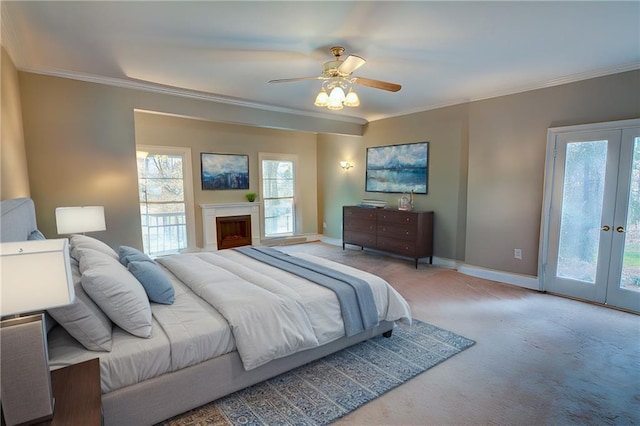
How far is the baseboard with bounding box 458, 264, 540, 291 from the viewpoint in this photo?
431cm

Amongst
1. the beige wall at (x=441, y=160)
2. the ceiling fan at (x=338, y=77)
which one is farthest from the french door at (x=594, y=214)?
the ceiling fan at (x=338, y=77)

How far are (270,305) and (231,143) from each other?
5.06 meters

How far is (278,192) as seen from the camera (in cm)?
736

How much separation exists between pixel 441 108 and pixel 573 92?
5.82ft

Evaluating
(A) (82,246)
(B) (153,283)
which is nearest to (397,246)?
(B) (153,283)

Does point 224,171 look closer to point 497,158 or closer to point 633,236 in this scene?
point 497,158

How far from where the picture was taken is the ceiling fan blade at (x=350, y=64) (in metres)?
2.67

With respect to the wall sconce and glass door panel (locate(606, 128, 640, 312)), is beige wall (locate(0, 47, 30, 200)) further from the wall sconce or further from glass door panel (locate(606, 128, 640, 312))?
glass door panel (locate(606, 128, 640, 312))

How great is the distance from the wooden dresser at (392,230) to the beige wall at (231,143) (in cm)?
156

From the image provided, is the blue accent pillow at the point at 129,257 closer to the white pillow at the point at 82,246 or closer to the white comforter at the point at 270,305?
the white pillow at the point at 82,246

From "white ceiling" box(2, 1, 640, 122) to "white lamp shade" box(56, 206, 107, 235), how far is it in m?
1.53

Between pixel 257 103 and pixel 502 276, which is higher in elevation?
pixel 257 103

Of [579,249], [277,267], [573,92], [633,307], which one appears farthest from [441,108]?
[277,267]

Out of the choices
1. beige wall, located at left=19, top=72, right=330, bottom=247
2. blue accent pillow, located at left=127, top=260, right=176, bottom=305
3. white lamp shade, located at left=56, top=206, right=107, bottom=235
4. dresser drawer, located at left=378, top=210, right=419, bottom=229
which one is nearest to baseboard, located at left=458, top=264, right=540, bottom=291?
dresser drawer, located at left=378, top=210, right=419, bottom=229
